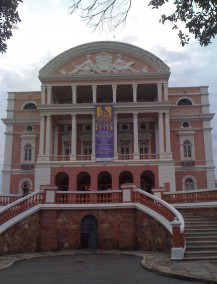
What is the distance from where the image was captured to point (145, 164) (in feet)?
98.2

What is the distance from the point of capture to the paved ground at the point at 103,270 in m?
8.71

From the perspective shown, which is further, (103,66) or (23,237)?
(103,66)

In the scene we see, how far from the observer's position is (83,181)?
32.4 metres

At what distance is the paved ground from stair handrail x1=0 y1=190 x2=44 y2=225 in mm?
2745

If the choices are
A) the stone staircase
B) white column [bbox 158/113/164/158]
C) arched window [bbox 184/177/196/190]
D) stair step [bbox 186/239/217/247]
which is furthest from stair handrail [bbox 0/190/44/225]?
arched window [bbox 184/177/196/190]

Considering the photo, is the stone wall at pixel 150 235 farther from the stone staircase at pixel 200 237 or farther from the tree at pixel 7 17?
the tree at pixel 7 17

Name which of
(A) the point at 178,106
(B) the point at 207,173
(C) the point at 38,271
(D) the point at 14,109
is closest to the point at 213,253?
(C) the point at 38,271

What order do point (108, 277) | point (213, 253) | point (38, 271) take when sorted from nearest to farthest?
point (108, 277)
point (38, 271)
point (213, 253)

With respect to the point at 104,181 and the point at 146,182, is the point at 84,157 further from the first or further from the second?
the point at 146,182

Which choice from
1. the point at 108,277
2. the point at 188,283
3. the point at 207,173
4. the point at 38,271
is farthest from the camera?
the point at 207,173

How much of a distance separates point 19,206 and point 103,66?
20.0 meters

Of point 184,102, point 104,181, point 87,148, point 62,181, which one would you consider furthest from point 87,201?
point 184,102

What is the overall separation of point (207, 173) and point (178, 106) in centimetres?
682

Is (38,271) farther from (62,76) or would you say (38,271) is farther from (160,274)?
(62,76)
